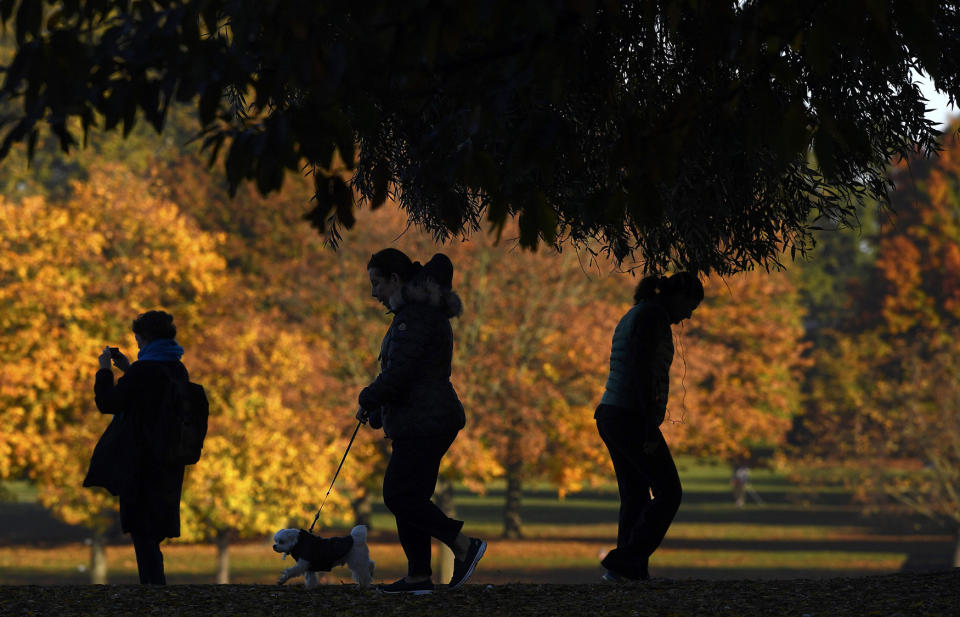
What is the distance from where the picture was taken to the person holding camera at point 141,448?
764 centimetres

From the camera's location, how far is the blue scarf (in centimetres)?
777

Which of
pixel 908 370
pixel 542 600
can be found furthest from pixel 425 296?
pixel 908 370

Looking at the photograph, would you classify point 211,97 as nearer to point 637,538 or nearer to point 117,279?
point 637,538

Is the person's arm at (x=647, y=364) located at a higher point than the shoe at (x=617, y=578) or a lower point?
higher

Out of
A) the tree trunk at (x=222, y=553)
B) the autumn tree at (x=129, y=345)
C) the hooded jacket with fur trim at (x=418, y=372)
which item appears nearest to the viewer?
the hooded jacket with fur trim at (x=418, y=372)

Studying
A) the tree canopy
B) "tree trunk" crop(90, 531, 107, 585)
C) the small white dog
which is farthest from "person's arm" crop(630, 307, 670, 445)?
"tree trunk" crop(90, 531, 107, 585)

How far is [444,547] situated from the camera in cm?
2373

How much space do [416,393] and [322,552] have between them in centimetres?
114

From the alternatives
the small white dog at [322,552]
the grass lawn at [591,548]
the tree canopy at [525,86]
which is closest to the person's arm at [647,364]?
the tree canopy at [525,86]

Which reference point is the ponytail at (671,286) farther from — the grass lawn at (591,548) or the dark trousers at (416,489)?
the grass lawn at (591,548)

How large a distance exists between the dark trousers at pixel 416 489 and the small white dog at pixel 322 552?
36cm

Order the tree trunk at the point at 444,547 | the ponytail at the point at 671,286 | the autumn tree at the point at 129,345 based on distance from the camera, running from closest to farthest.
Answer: the ponytail at the point at 671,286 < the autumn tree at the point at 129,345 < the tree trunk at the point at 444,547

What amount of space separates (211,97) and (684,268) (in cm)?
462

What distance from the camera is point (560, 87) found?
455cm
